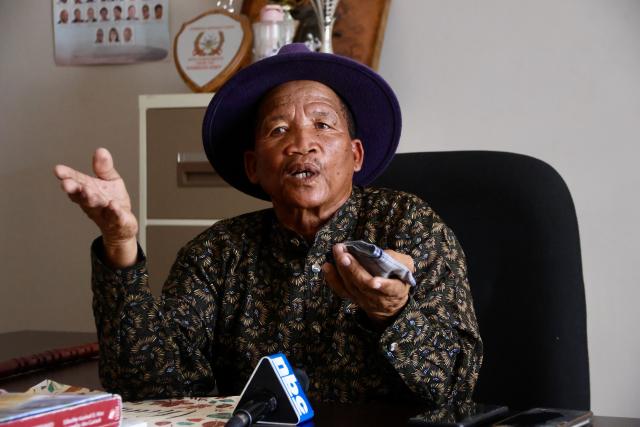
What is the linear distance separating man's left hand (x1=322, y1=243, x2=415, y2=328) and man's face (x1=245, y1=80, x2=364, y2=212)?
354 millimetres

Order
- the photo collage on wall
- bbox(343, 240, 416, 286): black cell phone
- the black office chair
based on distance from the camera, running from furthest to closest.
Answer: the photo collage on wall, the black office chair, bbox(343, 240, 416, 286): black cell phone

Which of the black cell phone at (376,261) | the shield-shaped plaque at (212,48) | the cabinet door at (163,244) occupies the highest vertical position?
the shield-shaped plaque at (212,48)

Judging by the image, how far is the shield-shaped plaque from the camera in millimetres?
2711

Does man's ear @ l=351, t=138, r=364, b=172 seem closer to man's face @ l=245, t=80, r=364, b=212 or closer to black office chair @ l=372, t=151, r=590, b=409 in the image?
man's face @ l=245, t=80, r=364, b=212

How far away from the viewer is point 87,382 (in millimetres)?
1363

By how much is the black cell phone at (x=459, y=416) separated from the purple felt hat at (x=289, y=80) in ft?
2.41

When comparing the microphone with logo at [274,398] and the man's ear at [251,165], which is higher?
the man's ear at [251,165]

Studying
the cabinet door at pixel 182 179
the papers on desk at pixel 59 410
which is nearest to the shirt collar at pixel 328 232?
the papers on desk at pixel 59 410

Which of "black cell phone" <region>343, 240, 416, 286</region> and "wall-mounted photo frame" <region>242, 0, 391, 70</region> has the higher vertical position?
"wall-mounted photo frame" <region>242, 0, 391, 70</region>

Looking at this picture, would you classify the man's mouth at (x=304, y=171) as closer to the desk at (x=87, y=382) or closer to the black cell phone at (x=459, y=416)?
the desk at (x=87, y=382)

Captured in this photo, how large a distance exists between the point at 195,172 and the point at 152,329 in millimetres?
1314

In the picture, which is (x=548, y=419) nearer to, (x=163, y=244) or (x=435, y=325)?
(x=435, y=325)

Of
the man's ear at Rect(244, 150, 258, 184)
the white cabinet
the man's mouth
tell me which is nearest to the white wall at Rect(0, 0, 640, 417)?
the white cabinet

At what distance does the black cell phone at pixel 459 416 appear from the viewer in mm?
930
